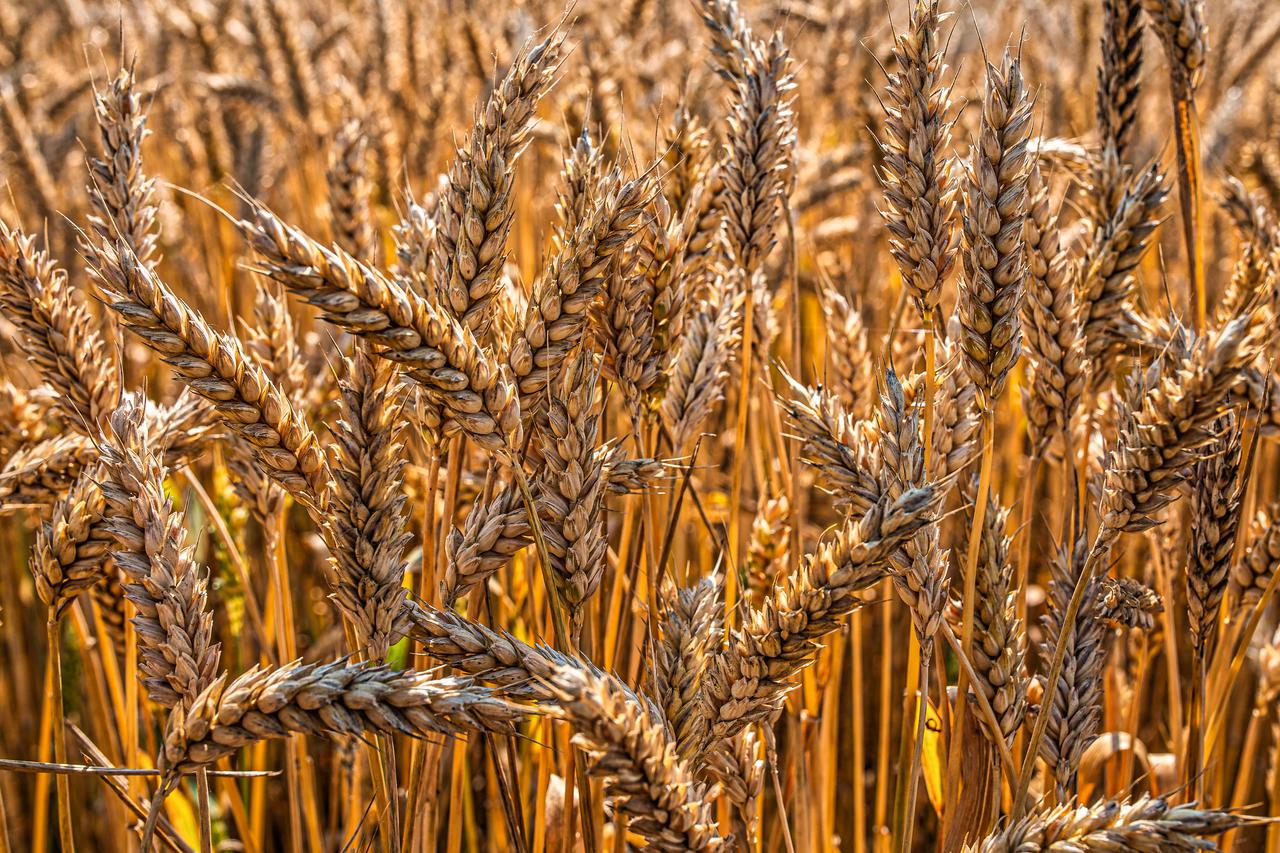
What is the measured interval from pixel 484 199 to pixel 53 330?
56 cm

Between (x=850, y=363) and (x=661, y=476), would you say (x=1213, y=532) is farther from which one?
(x=661, y=476)

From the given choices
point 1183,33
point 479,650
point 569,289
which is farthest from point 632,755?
point 1183,33

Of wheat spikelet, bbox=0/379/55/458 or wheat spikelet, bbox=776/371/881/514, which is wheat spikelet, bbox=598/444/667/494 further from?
wheat spikelet, bbox=0/379/55/458

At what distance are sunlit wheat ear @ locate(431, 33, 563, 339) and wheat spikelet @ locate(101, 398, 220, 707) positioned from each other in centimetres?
33

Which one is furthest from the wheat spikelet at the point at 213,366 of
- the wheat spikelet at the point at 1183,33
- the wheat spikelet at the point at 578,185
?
the wheat spikelet at the point at 1183,33

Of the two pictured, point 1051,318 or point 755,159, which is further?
point 755,159

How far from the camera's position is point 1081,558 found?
3.66 ft

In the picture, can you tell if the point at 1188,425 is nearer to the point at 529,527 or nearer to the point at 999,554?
the point at 999,554

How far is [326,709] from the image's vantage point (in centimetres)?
81

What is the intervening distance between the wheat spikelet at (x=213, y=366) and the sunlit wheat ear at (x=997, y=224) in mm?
650

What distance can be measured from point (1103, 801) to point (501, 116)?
2.77 feet

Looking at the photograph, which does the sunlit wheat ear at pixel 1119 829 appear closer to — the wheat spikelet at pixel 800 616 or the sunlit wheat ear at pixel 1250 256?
the wheat spikelet at pixel 800 616

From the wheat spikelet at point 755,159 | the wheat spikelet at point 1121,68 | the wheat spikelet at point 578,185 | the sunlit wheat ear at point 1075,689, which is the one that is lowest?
the sunlit wheat ear at point 1075,689

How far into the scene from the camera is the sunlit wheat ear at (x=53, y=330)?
1101 mm
